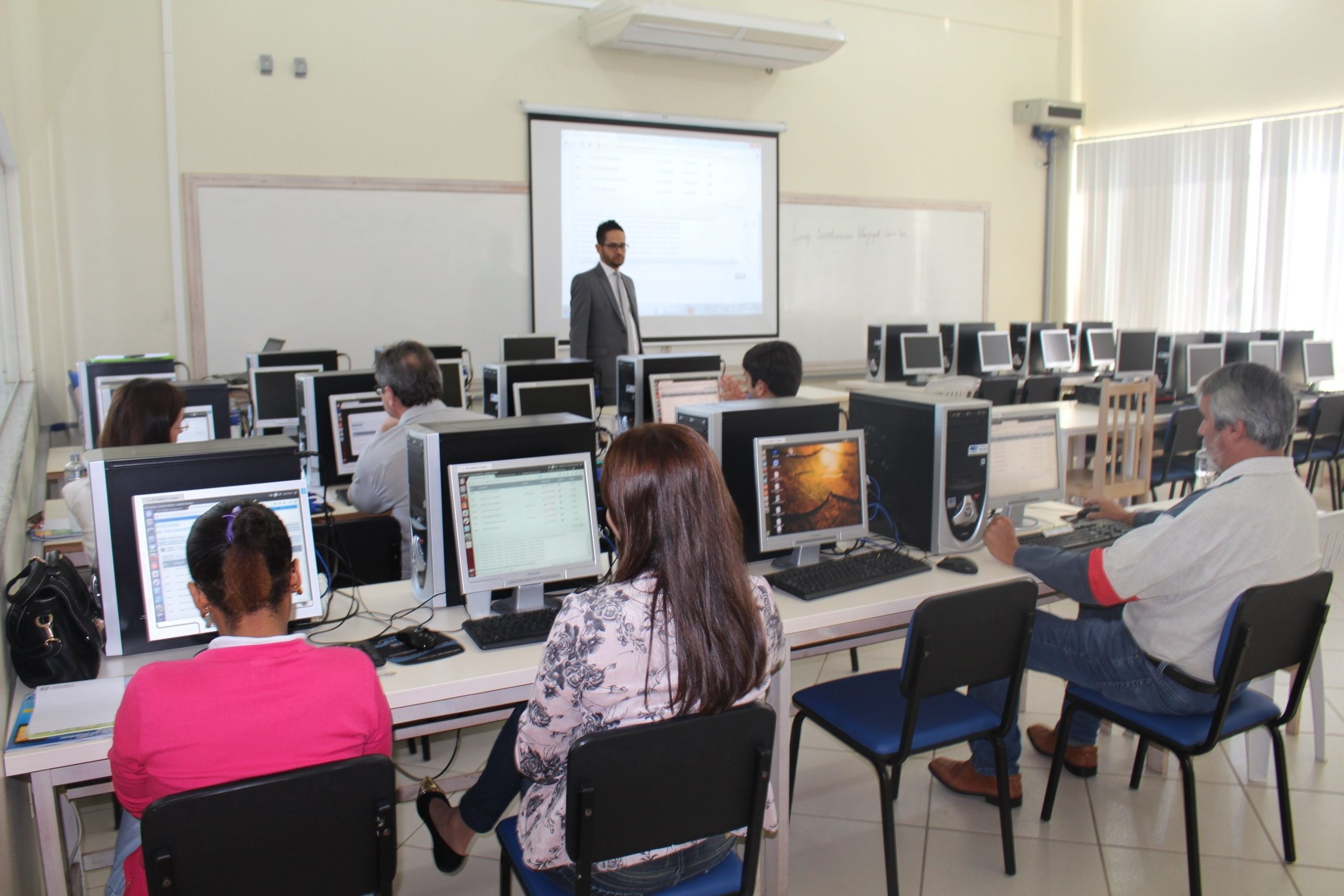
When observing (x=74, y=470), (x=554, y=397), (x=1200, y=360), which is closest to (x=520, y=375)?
(x=554, y=397)

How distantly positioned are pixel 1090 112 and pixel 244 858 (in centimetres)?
1000

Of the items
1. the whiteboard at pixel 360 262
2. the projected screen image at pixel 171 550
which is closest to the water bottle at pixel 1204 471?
the projected screen image at pixel 171 550

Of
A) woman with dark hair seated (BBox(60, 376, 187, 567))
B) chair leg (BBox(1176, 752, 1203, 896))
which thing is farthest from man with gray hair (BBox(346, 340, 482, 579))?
chair leg (BBox(1176, 752, 1203, 896))

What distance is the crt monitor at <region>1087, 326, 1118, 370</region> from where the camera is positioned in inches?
323

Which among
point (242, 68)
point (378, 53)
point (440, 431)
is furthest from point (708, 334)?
point (440, 431)

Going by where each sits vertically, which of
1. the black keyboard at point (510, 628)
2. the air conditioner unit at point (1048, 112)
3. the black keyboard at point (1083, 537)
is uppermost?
the air conditioner unit at point (1048, 112)

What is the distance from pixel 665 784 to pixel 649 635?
24 centimetres

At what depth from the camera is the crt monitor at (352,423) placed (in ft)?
12.7

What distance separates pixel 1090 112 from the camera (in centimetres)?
927

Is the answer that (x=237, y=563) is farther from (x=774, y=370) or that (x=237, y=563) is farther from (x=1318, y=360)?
(x=1318, y=360)

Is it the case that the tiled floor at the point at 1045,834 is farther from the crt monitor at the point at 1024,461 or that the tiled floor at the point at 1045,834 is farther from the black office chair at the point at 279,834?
the black office chair at the point at 279,834

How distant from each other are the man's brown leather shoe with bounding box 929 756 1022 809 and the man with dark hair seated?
5.03 ft

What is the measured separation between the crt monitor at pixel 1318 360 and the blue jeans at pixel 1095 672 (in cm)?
576

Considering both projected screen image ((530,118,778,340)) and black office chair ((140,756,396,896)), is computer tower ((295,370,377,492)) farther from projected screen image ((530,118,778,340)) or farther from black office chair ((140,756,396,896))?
projected screen image ((530,118,778,340))
